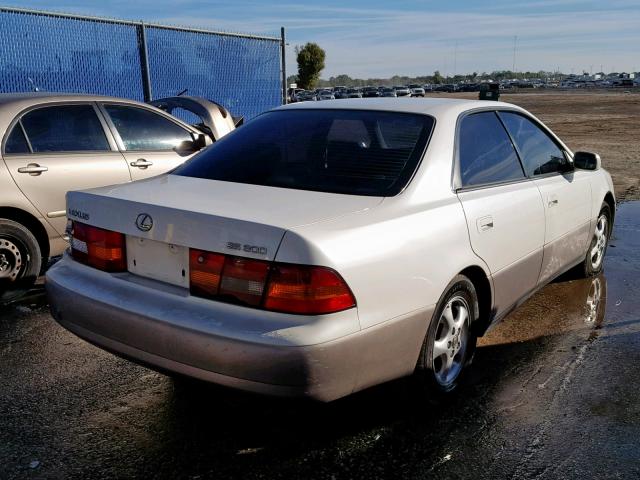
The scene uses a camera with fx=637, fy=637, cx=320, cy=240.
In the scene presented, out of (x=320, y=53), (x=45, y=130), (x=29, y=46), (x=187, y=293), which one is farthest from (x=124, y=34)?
(x=320, y=53)

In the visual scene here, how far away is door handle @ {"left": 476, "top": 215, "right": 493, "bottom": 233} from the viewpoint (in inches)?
132

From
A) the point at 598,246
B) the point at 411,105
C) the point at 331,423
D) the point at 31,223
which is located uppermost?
the point at 411,105

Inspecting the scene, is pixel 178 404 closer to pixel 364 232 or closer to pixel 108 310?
pixel 108 310

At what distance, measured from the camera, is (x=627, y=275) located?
18.9 ft

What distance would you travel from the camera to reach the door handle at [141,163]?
5719 millimetres

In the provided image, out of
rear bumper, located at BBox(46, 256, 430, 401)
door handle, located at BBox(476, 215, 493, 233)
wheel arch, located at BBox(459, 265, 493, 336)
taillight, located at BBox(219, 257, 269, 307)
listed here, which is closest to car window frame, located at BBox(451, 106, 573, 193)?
door handle, located at BBox(476, 215, 493, 233)

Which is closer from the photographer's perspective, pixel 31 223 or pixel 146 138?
pixel 31 223

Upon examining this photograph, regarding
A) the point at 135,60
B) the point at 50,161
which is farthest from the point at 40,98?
the point at 135,60

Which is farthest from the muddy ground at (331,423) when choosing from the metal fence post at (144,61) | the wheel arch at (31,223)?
the metal fence post at (144,61)

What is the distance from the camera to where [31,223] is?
5.14 metres

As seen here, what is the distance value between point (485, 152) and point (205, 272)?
1975mm

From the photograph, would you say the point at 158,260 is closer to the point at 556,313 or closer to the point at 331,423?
the point at 331,423

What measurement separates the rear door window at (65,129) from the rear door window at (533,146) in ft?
11.4

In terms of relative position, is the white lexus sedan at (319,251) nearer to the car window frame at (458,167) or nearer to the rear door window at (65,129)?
the car window frame at (458,167)
